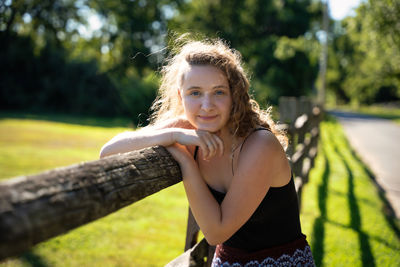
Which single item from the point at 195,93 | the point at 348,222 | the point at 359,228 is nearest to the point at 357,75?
the point at 348,222

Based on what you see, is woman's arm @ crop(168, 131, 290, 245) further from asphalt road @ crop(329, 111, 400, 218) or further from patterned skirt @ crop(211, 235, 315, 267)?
asphalt road @ crop(329, 111, 400, 218)

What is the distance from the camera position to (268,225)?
5.52 feet

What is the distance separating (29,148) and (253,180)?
11.3 m

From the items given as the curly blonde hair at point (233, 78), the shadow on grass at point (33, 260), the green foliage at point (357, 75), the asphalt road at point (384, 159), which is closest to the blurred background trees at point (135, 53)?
the green foliage at point (357, 75)

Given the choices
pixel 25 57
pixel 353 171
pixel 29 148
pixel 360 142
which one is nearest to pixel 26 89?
pixel 25 57

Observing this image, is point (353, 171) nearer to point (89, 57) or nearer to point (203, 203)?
point (203, 203)

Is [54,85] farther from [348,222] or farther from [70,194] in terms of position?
[70,194]

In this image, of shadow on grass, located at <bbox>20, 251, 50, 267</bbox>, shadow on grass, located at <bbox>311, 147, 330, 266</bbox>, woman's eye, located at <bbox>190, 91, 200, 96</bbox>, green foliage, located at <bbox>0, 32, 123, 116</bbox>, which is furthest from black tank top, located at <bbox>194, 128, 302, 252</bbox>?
green foliage, located at <bbox>0, 32, 123, 116</bbox>

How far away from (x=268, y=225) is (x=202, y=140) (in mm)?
560


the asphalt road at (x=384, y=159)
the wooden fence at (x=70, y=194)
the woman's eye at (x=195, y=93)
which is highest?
the woman's eye at (x=195, y=93)

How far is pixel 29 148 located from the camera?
1112cm

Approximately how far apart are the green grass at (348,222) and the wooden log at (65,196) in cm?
272

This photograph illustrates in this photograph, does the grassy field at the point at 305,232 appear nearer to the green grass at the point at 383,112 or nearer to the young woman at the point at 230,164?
the young woman at the point at 230,164

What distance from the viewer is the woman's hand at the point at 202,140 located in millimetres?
1592
